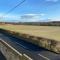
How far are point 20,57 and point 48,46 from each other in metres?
25.3

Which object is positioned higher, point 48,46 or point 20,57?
point 20,57

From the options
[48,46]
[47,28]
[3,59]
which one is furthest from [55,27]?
[3,59]

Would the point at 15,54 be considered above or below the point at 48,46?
above

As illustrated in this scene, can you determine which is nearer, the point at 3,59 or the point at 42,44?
the point at 3,59

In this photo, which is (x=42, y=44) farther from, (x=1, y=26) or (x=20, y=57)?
(x=1, y=26)

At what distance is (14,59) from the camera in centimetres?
1977

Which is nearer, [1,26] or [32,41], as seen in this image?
[32,41]

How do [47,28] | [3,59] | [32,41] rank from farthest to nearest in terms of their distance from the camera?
[47,28]
[32,41]
[3,59]

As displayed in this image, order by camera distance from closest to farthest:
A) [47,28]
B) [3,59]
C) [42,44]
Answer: [3,59], [42,44], [47,28]

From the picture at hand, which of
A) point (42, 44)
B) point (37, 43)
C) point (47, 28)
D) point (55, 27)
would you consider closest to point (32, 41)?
point (37, 43)

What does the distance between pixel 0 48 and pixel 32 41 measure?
25579 millimetres

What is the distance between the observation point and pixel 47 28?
92188 mm

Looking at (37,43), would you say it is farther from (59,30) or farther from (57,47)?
(59,30)

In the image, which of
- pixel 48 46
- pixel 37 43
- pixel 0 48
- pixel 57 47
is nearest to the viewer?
pixel 0 48
